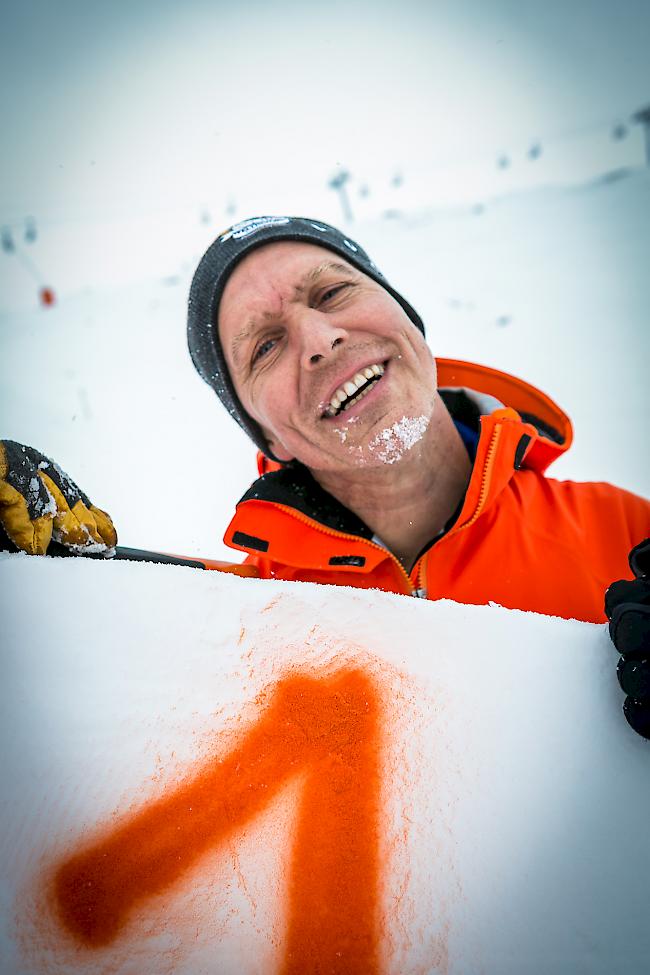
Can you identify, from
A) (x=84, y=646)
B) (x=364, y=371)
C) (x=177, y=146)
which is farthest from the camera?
(x=177, y=146)

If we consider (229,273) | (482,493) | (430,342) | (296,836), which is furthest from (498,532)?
(430,342)

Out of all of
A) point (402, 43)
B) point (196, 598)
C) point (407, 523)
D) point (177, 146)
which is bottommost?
point (407, 523)

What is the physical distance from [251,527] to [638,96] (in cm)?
303

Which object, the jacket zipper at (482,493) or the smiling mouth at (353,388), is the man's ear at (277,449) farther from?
the jacket zipper at (482,493)

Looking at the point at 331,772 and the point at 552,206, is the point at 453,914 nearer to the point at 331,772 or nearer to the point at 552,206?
the point at 331,772

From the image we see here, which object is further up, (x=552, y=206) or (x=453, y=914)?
(x=552, y=206)

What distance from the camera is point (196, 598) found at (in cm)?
84

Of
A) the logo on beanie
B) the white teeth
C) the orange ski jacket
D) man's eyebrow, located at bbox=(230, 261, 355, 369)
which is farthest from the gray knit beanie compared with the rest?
the white teeth

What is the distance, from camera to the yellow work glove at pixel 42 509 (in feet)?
3.00

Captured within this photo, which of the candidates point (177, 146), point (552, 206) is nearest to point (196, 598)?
point (177, 146)

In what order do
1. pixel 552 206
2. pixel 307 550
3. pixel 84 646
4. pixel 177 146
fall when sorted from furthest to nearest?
pixel 552 206 < pixel 177 146 < pixel 307 550 < pixel 84 646

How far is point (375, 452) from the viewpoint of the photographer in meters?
1.27

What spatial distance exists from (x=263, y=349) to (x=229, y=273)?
230 mm

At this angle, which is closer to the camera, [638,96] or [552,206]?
[638,96]
